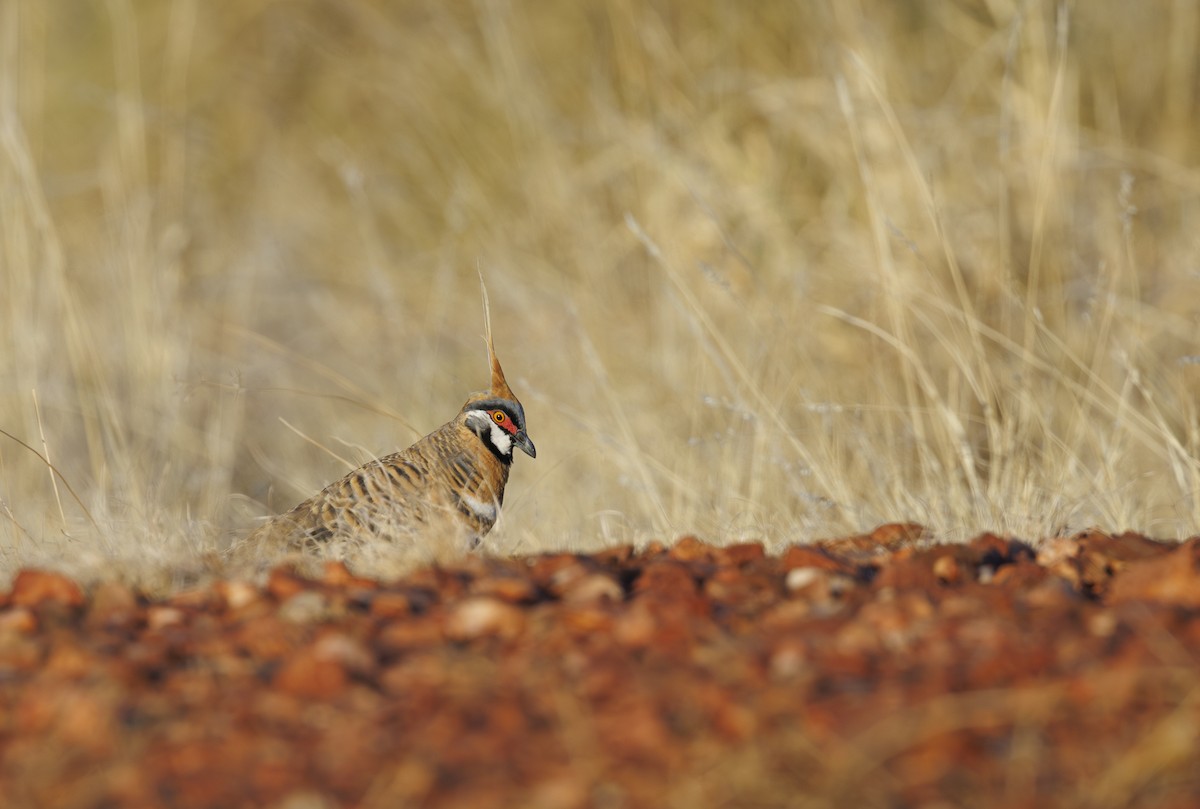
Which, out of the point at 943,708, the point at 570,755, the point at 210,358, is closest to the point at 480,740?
the point at 570,755

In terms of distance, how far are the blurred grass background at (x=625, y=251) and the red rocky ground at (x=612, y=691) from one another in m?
1.77

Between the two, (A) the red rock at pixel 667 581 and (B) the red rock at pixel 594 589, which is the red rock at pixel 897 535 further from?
(B) the red rock at pixel 594 589

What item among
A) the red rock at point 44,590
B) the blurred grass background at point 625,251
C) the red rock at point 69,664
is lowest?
the blurred grass background at point 625,251

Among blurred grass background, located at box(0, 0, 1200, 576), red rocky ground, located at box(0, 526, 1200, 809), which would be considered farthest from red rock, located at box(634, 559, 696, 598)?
blurred grass background, located at box(0, 0, 1200, 576)

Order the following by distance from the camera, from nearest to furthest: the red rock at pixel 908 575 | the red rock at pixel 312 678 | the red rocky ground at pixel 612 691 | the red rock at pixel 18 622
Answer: the red rocky ground at pixel 612 691, the red rock at pixel 312 678, the red rock at pixel 18 622, the red rock at pixel 908 575

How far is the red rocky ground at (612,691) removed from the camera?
Answer: 1873 millimetres

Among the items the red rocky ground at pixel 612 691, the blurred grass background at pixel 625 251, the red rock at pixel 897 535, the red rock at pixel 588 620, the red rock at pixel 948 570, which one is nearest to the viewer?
the red rocky ground at pixel 612 691

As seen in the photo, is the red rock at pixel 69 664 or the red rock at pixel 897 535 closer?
the red rock at pixel 69 664

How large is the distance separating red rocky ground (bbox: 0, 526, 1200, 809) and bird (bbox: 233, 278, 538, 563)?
0.52 m

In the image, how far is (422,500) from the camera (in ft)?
11.4

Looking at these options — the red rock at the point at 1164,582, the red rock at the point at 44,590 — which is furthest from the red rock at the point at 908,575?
the red rock at the point at 44,590

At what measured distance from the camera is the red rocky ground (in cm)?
187

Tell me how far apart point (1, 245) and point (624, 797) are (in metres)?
5.43

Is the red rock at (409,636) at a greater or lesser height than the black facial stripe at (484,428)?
greater
